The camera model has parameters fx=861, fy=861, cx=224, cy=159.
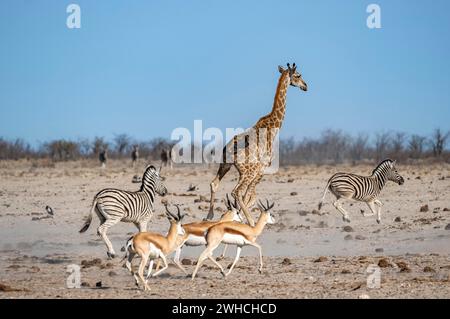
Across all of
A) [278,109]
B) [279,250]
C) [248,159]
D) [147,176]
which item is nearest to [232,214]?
[248,159]

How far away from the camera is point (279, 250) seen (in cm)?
1566

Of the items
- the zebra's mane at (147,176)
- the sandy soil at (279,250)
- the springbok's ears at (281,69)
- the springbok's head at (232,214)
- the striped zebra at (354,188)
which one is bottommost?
the sandy soil at (279,250)

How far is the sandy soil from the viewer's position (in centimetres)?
1101

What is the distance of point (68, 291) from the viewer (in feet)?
36.0

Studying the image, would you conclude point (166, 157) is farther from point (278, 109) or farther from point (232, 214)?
point (232, 214)

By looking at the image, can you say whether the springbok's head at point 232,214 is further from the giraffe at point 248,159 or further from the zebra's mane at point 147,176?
the zebra's mane at point 147,176

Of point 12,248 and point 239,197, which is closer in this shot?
point 239,197

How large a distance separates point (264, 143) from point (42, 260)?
170 inches

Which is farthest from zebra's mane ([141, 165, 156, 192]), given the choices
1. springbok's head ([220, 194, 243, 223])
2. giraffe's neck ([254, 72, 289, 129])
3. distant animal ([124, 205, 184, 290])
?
distant animal ([124, 205, 184, 290])

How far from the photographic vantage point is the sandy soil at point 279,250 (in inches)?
433

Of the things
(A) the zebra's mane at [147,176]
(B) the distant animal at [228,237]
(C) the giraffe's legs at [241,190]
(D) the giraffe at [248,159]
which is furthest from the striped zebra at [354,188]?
(B) the distant animal at [228,237]
